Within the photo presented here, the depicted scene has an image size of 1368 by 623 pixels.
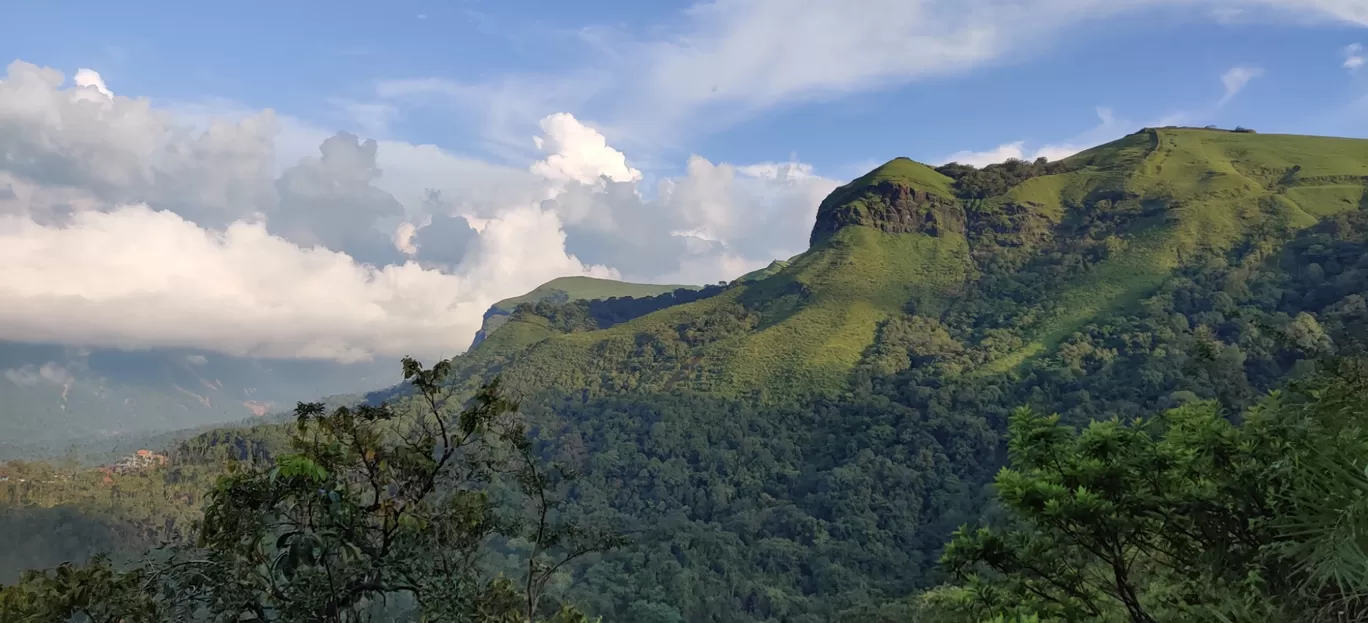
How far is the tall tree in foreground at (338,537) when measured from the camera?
568cm

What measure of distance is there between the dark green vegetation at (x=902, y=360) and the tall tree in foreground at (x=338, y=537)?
120 ft

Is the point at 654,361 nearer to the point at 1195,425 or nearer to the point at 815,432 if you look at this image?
the point at 815,432

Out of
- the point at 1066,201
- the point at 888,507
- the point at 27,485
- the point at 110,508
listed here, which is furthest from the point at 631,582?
the point at 1066,201

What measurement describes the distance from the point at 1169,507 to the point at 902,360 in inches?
3888

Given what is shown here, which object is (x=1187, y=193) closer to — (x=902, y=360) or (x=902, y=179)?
(x=902, y=179)

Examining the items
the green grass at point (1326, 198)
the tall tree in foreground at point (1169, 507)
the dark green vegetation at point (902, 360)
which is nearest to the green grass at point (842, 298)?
the dark green vegetation at point (902, 360)

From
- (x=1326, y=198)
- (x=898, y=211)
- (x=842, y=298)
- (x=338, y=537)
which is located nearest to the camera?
(x=338, y=537)

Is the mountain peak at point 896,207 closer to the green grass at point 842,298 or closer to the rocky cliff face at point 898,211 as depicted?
the rocky cliff face at point 898,211

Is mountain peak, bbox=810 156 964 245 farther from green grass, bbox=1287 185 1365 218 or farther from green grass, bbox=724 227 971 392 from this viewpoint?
green grass, bbox=1287 185 1365 218

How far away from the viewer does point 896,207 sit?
139375mm

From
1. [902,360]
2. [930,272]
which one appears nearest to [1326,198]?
[930,272]

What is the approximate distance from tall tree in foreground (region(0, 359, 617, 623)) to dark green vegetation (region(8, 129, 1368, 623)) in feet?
120

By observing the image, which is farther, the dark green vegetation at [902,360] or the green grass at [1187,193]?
the green grass at [1187,193]

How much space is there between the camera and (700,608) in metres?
58.0
